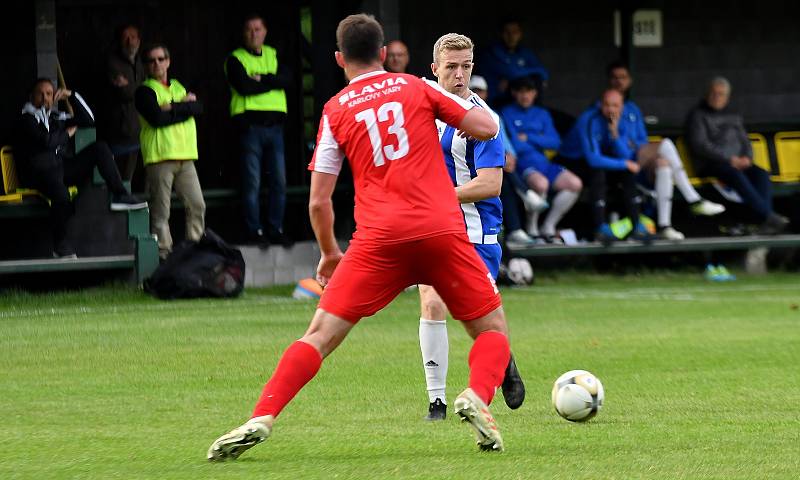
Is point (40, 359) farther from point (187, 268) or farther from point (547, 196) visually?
point (547, 196)

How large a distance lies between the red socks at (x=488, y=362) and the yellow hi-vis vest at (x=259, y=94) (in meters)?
8.77

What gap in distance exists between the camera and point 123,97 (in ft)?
48.3

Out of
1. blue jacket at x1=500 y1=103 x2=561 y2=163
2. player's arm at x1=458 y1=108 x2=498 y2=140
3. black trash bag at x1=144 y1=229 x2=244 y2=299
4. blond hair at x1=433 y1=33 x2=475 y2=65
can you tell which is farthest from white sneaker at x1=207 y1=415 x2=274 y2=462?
blue jacket at x1=500 y1=103 x2=561 y2=163

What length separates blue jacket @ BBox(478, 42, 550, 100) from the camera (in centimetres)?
1622

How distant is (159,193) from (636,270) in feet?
18.2

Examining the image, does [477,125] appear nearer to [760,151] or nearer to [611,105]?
[611,105]

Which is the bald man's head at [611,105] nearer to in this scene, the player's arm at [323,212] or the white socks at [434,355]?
the white socks at [434,355]

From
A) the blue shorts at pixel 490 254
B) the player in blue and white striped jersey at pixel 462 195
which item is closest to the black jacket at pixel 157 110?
the player in blue and white striped jersey at pixel 462 195

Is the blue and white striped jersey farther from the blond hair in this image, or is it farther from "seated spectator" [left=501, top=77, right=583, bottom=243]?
"seated spectator" [left=501, top=77, right=583, bottom=243]

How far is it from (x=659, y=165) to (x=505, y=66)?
1918 mm

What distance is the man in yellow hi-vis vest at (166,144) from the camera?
14297mm

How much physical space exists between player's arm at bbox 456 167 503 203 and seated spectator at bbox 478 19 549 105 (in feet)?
29.4

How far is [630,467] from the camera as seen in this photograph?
6.00m

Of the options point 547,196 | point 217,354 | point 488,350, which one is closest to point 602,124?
point 547,196
